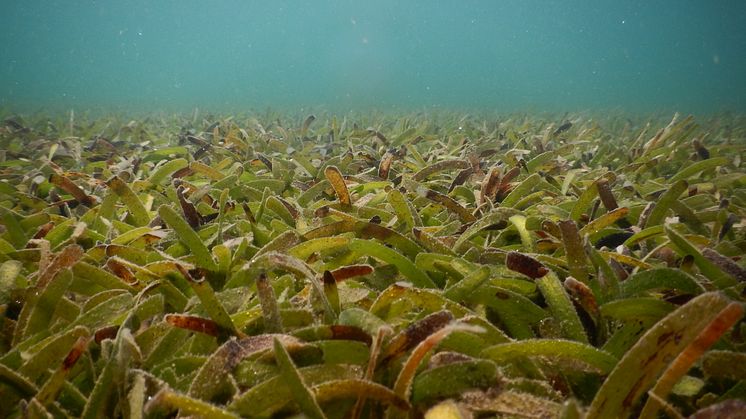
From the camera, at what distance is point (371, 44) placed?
102938mm

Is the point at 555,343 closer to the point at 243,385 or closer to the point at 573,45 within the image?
the point at 243,385

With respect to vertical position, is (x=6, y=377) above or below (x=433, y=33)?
below

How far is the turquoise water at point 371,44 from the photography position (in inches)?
2817

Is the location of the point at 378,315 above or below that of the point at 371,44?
below

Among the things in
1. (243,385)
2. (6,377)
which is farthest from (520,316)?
(6,377)

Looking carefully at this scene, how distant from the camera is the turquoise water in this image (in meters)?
71.6

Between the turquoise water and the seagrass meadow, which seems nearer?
the seagrass meadow

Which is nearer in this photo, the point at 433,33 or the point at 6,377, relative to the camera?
the point at 6,377

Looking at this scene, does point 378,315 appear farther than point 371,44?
No

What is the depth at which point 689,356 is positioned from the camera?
52cm

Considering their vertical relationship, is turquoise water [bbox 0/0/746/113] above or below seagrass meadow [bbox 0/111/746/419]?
above

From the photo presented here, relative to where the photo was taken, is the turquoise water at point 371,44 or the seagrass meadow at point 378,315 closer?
the seagrass meadow at point 378,315

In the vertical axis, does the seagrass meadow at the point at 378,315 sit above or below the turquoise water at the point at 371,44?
below

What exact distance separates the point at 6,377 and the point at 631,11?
10794cm
